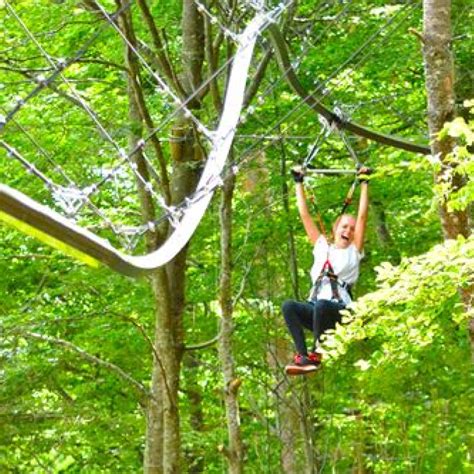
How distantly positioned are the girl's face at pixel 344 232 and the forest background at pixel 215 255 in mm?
870

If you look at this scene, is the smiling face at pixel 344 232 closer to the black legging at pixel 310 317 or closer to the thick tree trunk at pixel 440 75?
the black legging at pixel 310 317

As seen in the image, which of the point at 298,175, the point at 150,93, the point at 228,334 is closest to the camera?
the point at 298,175

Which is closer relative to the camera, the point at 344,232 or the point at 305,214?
the point at 344,232

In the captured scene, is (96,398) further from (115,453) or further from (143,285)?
(143,285)

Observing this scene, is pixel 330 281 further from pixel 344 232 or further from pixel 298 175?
pixel 298 175

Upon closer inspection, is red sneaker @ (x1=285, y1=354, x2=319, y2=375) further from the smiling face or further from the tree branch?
the tree branch

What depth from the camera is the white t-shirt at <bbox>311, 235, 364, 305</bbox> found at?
23.9 ft

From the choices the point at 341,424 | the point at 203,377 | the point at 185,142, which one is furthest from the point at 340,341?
the point at 203,377

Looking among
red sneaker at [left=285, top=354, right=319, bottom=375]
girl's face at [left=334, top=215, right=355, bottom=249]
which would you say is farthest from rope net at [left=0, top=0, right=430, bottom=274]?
red sneaker at [left=285, top=354, right=319, bottom=375]

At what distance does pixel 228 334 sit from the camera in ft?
30.8

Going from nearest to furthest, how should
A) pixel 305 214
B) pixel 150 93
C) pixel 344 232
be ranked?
pixel 344 232 < pixel 305 214 < pixel 150 93

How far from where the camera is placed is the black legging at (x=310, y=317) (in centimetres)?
729

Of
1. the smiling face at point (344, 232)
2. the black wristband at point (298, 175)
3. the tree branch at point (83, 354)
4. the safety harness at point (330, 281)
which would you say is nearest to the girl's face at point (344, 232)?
the smiling face at point (344, 232)

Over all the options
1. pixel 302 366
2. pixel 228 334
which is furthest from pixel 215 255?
pixel 302 366
